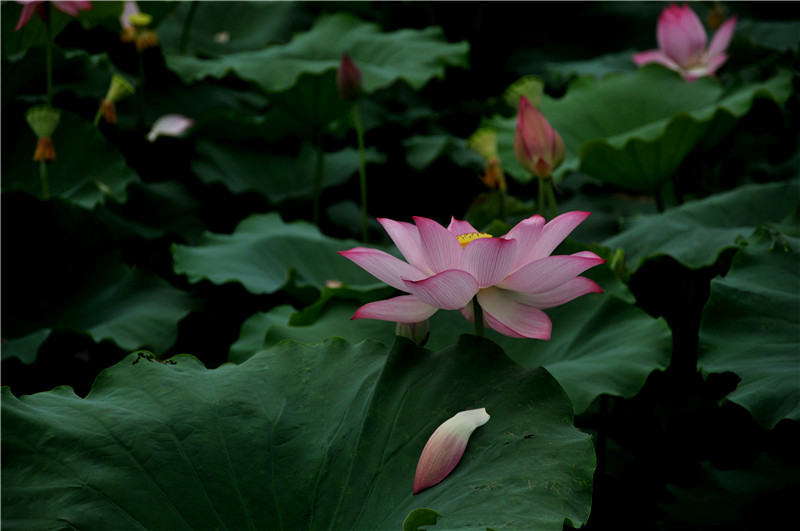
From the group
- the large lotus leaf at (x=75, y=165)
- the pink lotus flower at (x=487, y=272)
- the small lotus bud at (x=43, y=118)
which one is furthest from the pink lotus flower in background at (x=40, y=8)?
the pink lotus flower at (x=487, y=272)

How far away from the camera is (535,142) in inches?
47.2

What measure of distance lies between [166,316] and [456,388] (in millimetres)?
886

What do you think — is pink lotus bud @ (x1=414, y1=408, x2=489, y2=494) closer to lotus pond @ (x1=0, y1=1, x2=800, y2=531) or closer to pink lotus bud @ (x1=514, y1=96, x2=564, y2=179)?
lotus pond @ (x1=0, y1=1, x2=800, y2=531)

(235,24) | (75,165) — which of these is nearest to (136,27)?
(75,165)

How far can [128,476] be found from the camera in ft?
2.36

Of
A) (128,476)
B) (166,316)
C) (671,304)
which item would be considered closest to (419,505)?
(128,476)

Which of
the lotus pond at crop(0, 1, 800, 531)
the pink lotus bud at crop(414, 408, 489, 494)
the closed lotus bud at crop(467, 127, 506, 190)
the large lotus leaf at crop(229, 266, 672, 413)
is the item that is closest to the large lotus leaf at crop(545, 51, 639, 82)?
the lotus pond at crop(0, 1, 800, 531)

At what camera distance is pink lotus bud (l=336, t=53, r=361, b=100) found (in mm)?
1646

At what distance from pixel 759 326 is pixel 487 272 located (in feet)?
1.71

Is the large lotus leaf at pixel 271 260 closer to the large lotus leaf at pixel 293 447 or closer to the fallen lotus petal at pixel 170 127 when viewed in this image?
the fallen lotus petal at pixel 170 127

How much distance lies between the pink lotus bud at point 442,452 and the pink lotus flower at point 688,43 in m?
1.65

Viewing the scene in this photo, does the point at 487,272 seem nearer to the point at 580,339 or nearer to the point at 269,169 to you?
the point at 580,339

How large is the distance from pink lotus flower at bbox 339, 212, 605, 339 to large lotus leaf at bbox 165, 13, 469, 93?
4.08 feet

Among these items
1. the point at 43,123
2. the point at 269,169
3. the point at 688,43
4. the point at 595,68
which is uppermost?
the point at 688,43
